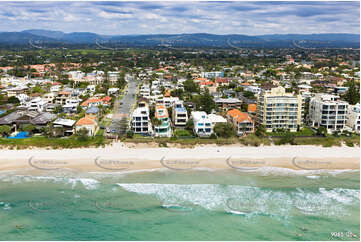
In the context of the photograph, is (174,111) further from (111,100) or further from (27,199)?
(27,199)

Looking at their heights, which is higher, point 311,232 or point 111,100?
point 111,100

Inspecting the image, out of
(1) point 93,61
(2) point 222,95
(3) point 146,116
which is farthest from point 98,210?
(1) point 93,61

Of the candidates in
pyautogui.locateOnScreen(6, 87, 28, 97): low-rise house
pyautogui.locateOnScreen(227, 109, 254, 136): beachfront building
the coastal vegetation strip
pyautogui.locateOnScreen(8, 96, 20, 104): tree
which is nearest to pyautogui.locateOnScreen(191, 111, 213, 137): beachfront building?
the coastal vegetation strip

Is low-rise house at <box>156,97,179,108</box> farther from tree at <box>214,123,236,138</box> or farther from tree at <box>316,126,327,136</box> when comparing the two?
tree at <box>316,126,327,136</box>

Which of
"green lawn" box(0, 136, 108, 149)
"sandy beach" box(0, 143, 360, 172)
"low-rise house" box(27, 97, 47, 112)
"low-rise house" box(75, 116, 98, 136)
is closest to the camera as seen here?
"sandy beach" box(0, 143, 360, 172)

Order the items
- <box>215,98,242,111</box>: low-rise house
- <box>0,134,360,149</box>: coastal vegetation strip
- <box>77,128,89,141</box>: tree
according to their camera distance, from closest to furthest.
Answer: <box>0,134,360,149</box>: coastal vegetation strip, <box>77,128,89,141</box>: tree, <box>215,98,242,111</box>: low-rise house

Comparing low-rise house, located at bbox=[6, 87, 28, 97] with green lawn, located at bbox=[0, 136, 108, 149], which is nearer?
green lawn, located at bbox=[0, 136, 108, 149]
